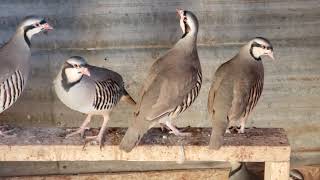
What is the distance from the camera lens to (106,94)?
2803 mm

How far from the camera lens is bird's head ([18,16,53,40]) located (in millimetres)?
2895

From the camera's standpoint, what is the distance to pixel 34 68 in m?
3.72

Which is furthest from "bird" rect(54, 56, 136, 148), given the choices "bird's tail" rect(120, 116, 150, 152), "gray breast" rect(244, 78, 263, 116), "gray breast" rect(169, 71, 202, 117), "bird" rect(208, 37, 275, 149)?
"gray breast" rect(244, 78, 263, 116)

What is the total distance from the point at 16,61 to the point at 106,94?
0.46 metres

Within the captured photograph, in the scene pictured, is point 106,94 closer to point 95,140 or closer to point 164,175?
point 95,140

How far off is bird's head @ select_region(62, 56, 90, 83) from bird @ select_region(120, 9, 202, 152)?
282mm

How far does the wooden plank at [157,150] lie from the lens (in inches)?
108

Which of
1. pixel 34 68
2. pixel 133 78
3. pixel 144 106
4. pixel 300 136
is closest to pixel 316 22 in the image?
pixel 300 136

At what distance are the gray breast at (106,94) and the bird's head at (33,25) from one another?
0.38m

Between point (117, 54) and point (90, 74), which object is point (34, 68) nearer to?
point (117, 54)

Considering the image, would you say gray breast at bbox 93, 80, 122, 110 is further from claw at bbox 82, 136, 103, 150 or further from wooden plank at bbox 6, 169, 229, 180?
wooden plank at bbox 6, 169, 229, 180

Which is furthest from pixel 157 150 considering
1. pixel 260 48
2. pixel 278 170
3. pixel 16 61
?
pixel 16 61

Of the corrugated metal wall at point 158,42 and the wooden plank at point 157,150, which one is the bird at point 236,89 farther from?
the corrugated metal wall at point 158,42

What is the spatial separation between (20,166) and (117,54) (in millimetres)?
1027
